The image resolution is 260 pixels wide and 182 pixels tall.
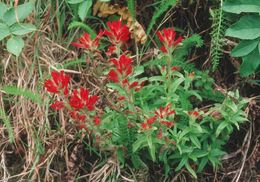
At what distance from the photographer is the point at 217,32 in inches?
93.0

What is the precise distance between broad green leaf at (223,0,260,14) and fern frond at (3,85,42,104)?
2.52 feet

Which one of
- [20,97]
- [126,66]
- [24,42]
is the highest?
[126,66]

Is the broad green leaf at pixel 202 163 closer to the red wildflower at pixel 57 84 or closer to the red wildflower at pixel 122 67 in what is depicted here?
the red wildflower at pixel 122 67

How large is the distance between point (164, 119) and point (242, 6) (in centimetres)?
51

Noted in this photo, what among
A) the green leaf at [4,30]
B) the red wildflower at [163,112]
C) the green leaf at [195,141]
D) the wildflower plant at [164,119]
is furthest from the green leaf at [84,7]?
the green leaf at [195,141]

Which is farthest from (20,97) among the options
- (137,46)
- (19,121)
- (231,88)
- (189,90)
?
(231,88)

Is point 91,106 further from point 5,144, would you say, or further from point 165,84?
point 5,144

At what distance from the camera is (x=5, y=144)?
2523 mm

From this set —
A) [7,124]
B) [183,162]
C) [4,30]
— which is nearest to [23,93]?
[7,124]

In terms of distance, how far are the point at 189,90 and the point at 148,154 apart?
0.29 meters

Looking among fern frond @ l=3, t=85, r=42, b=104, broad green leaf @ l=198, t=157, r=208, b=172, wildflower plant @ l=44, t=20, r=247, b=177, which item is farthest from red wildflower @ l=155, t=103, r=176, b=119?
fern frond @ l=3, t=85, r=42, b=104

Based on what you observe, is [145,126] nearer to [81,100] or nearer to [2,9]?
[81,100]

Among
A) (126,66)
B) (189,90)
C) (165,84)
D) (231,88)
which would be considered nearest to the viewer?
(126,66)

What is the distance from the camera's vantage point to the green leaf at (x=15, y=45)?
92.4 inches
